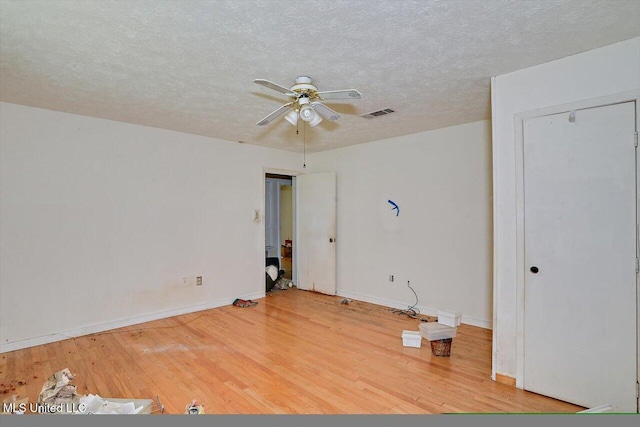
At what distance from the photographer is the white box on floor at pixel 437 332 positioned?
10.1 ft

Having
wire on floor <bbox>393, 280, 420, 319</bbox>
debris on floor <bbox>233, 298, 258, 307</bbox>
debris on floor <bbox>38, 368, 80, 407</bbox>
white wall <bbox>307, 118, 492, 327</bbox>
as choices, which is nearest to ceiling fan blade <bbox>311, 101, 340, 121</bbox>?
white wall <bbox>307, 118, 492, 327</bbox>

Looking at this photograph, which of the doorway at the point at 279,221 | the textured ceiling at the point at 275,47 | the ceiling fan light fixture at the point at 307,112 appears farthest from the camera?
the doorway at the point at 279,221

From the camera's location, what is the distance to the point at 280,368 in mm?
2805

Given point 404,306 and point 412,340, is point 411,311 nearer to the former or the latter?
point 404,306

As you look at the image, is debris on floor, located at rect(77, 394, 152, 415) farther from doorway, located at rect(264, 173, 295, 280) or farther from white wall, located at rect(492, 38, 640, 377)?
doorway, located at rect(264, 173, 295, 280)

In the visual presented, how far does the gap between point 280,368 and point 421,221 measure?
2.72 m

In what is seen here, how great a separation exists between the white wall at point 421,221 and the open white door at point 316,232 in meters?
0.15

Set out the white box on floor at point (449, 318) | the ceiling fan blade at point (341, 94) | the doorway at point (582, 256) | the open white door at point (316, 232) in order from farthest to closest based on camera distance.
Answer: the open white door at point (316, 232)
the white box on floor at point (449, 318)
the ceiling fan blade at point (341, 94)
the doorway at point (582, 256)

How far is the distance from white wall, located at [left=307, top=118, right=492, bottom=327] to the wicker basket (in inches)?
41.2

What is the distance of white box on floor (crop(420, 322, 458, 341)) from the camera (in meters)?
3.08

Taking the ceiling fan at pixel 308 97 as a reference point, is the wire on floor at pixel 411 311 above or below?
below

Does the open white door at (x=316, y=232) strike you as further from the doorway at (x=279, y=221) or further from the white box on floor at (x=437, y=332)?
the white box on floor at (x=437, y=332)

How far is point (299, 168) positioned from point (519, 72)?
396cm

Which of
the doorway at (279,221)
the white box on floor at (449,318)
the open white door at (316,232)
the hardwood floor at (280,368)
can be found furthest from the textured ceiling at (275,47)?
the doorway at (279,221)
